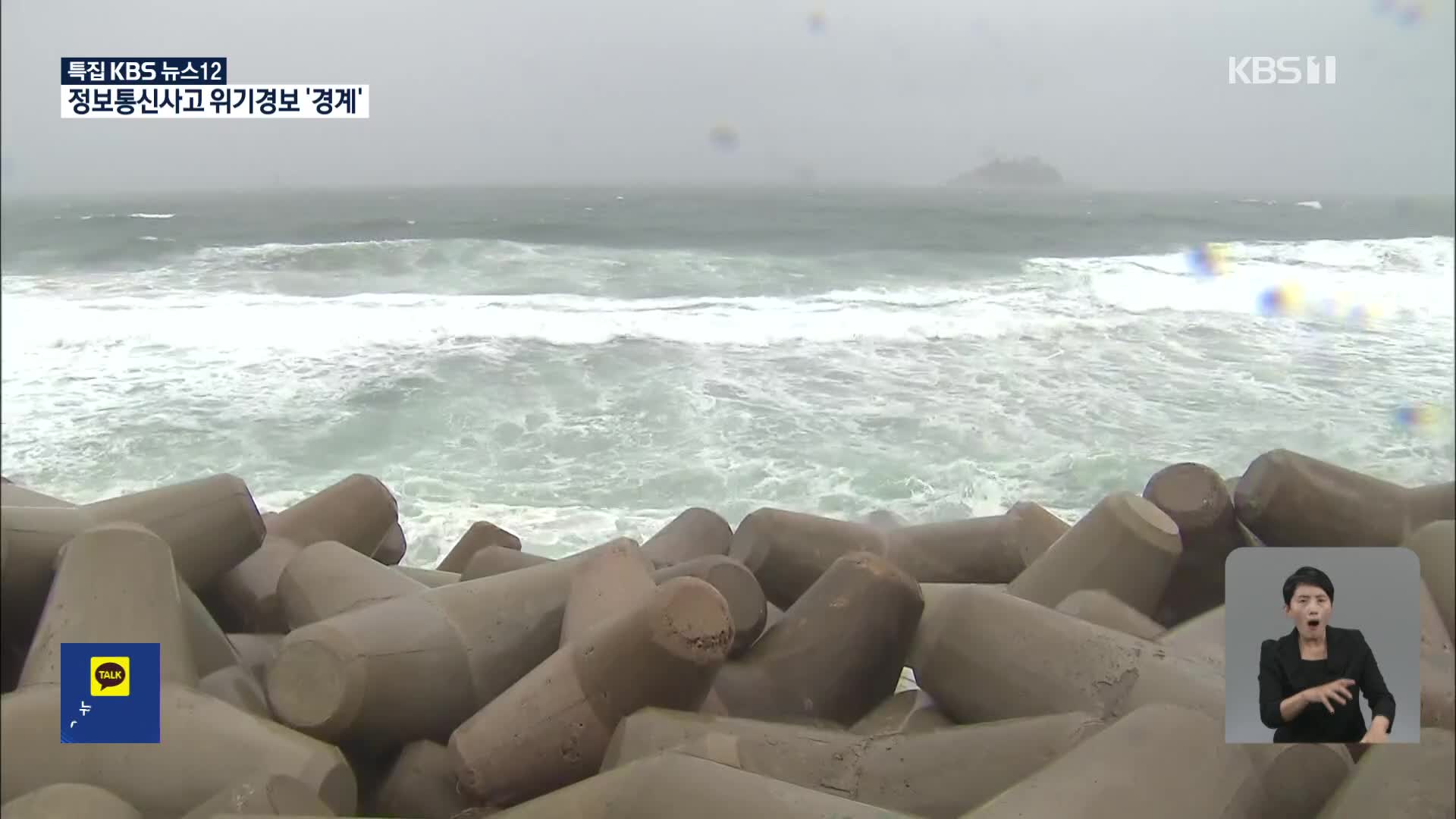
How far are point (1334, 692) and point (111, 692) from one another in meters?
1.26

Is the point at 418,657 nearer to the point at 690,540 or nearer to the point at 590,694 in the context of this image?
the point at 590,694

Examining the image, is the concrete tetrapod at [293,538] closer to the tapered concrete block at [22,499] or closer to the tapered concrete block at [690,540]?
the tapered concrete block at [22,499]

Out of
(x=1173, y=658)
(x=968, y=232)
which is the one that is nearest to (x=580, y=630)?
(x=1173, y=658)

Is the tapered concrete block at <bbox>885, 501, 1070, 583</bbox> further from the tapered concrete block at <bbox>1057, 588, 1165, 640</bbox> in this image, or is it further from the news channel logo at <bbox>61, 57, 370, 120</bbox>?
the news channel logo at <bbox>61, 57, 370, 120</bbox>

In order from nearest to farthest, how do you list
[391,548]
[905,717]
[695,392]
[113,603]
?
[113,603]
[905,717]
[391,548]
[695,392]

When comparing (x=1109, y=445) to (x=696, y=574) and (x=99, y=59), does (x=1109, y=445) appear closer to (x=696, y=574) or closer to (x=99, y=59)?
(x=696, y=574)

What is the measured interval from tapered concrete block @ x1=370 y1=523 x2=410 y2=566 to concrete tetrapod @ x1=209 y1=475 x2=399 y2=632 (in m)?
0.04

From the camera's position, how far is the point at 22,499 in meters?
1.51

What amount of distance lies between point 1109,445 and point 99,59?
4406mm

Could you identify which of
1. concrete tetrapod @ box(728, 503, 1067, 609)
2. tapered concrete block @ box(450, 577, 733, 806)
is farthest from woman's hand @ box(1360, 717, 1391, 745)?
concrete tetrapod @ box(728, 503, 1067, 609)

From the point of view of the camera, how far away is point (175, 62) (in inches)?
64.1

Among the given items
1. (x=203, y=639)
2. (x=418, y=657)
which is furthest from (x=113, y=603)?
(x=418, y=657)

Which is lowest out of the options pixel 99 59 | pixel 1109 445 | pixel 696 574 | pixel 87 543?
pixel 1109 445

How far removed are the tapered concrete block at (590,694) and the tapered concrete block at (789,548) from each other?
537mm
